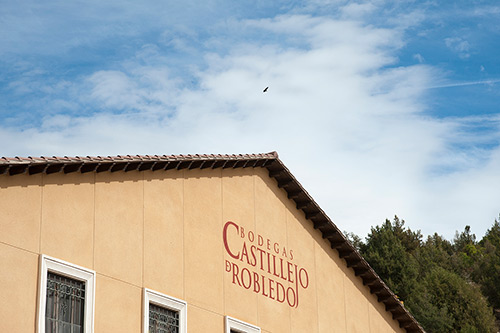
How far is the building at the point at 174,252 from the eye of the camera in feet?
50.7

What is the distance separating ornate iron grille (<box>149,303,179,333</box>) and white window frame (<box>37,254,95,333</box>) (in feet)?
6.19

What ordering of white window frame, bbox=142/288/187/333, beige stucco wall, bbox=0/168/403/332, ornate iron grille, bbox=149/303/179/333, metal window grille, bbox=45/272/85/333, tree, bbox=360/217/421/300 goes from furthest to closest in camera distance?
tree, bbox=360/217/421/300
ornate iron grille, bbox=149/303/179/333
white window frame, bbox=142/288/187/333
metal window grille, bbox=45/272/85/333
beige stucco wall, bbox=0/168/403/332

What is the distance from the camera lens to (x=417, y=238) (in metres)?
81.0

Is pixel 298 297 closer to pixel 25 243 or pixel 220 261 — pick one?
pixel 220 261

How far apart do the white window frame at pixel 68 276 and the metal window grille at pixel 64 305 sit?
0.10 metres

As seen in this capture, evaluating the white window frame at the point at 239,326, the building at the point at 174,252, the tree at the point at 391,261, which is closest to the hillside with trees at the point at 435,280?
the tree at the point at 391,261

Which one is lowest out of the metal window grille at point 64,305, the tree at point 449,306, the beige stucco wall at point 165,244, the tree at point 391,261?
the metal window grille at point 64,305

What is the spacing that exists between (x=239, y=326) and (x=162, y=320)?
268 cm

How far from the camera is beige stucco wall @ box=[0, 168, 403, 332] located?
50.3ft

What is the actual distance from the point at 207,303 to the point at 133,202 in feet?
10.4

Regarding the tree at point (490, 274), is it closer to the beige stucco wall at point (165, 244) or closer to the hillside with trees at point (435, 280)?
the hillside with trees at point (435, 280)

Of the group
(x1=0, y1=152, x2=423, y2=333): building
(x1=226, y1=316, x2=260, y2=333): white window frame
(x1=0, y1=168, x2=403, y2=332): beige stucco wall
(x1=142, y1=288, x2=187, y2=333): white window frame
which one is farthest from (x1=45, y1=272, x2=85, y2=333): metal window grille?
(x1=226, y1=316, x2=260, y2=333): white window frame

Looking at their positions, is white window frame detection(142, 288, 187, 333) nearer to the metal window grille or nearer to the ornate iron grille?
the ornate iron grille

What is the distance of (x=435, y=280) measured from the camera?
6303 centimetres
